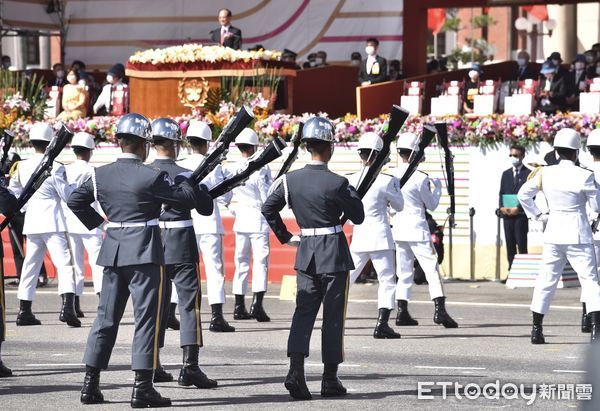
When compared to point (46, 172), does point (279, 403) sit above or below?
below

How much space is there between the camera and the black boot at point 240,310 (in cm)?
1421

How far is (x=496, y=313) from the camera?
48.8ft

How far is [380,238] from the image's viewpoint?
12695mm

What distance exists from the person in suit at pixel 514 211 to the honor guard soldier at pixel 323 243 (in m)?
8.92

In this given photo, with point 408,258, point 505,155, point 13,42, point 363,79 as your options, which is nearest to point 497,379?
point 408,258

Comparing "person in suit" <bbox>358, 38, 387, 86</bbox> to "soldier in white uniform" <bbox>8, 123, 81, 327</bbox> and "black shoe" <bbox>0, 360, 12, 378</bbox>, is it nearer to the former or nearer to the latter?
"soldier in white uniform" <bbox>8, 123, 81, 327</bbox>

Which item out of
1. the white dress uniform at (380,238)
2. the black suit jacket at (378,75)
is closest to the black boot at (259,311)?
the white dress uniform at (380,238)

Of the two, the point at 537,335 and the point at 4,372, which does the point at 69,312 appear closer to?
the point at 4,372

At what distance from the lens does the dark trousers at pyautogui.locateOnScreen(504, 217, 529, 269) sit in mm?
18266

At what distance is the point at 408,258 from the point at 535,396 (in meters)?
4.61

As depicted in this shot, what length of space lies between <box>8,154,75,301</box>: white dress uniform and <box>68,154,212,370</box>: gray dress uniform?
4.81 m

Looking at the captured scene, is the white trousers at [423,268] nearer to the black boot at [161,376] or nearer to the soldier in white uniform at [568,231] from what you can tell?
the soldier in white uniform at [568,231]

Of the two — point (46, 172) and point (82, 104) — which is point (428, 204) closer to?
point (46, 172)

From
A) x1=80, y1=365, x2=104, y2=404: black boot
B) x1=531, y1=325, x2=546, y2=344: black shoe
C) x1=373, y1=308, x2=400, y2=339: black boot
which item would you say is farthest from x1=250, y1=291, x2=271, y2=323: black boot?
x1=80, y1=365, x2=104, y2=404: black boot
